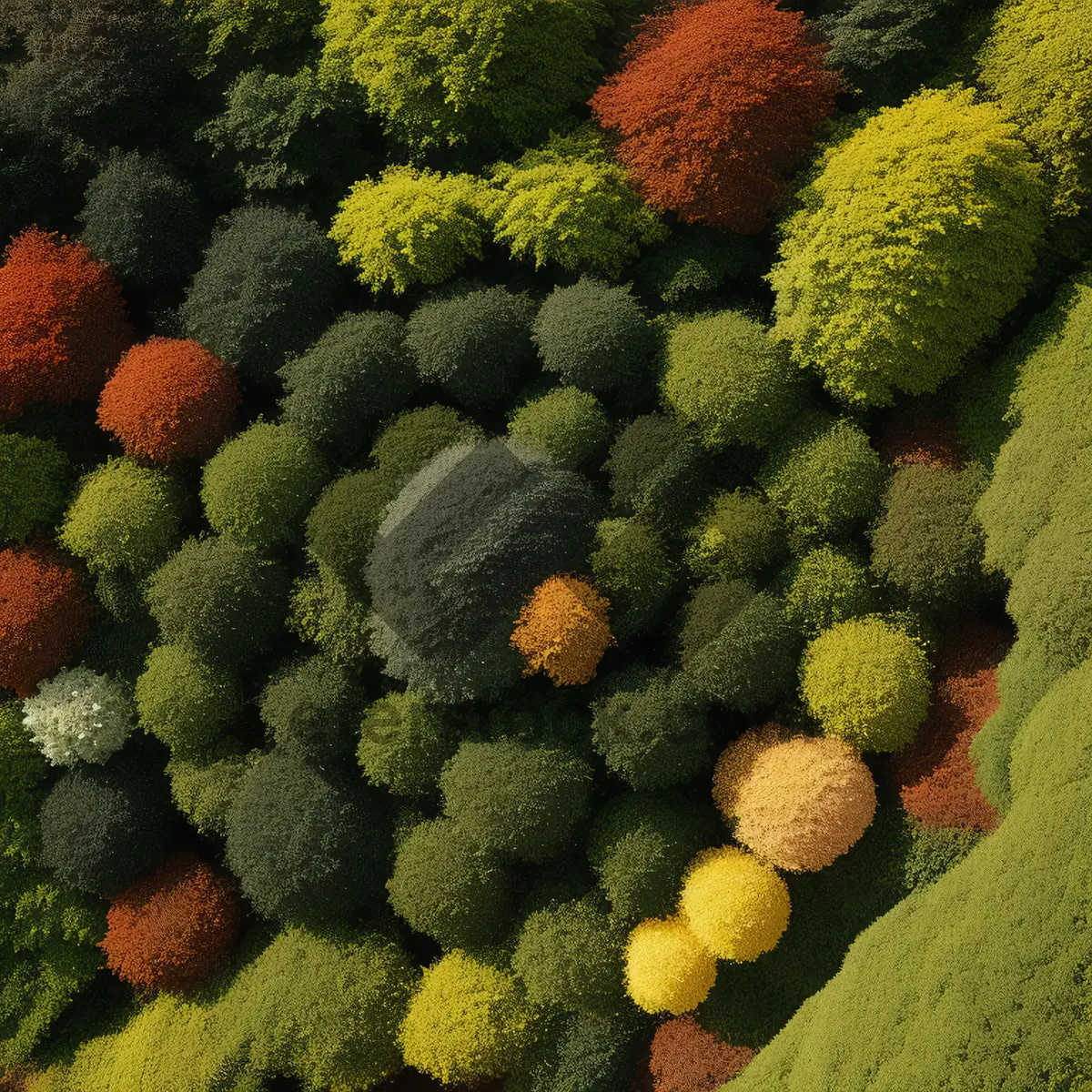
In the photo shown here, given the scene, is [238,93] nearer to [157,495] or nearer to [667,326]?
[157,495]

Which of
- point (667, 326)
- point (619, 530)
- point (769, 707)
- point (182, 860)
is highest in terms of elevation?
point (667, 326)

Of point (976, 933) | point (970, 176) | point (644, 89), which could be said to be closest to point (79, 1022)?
point (976, 933)

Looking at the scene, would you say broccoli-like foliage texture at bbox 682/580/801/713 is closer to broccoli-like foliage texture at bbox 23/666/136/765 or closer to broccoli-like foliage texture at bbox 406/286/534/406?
broccoli-like foliage texture at bbox 406/286/534/406

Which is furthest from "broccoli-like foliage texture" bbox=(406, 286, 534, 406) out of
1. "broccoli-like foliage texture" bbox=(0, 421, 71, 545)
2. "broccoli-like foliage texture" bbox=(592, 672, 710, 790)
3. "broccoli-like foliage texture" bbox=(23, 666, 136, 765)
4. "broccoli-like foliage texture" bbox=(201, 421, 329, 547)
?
"broccoli-like foliage texture" bbox=(23, 666, 136, 765)

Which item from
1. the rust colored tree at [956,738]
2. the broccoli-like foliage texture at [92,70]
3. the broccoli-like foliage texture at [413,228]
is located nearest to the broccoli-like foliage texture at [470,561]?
the broccoli-like foliage texture at [413,228]

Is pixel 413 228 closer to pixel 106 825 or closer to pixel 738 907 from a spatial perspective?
pixel 106 825

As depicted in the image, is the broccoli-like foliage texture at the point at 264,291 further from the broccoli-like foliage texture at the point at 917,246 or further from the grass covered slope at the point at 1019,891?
the grass covered slope at the point at 1019,891

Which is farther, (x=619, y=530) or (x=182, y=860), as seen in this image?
(x=182, y=860)
